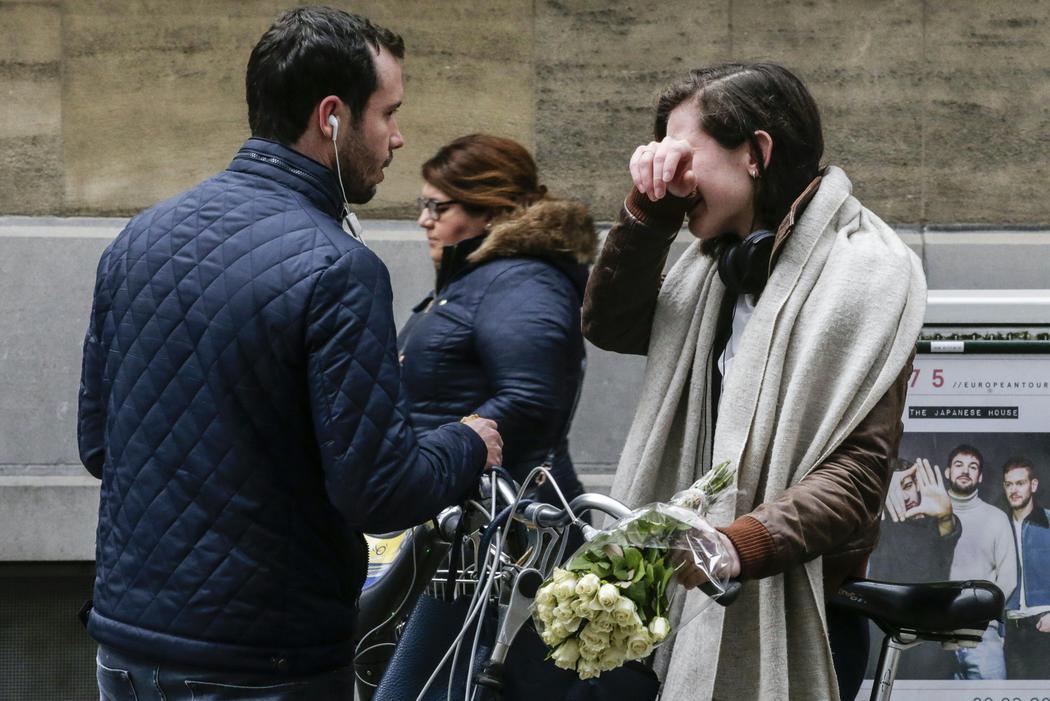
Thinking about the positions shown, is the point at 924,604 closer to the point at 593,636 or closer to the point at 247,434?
the point at 593,636

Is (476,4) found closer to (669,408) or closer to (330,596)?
(669,408)

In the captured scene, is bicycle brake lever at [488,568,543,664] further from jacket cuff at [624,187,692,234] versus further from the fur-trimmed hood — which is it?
the fur-trimmed hood

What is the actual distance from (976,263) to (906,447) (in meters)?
1.69

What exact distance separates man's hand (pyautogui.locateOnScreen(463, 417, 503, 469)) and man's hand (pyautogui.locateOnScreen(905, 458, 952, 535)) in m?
2.06

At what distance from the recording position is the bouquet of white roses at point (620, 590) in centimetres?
209

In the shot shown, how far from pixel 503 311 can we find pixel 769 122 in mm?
1395

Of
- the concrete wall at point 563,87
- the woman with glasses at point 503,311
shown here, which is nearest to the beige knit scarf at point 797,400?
the woman with glasses at point 503,311

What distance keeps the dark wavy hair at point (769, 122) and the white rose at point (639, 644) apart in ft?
3.08

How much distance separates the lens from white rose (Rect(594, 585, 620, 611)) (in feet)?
6.79

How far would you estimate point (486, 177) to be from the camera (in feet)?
13.8

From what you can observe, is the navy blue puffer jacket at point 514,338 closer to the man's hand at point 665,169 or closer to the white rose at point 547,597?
the man's hand at point 665,169

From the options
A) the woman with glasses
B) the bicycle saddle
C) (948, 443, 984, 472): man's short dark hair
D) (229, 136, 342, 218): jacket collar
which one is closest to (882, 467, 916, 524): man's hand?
(948, 443, 984, 472): man's short dark hair

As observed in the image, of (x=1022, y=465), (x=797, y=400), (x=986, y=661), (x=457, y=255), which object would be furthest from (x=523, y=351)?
(x=986, y=661)

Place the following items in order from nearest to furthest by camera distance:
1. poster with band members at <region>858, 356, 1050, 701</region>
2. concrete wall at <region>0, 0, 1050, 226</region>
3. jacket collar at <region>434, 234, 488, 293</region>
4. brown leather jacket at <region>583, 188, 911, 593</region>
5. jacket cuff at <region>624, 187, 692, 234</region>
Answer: brown leather jacket at <region>583, 188, 911, 593</region>
jacket cuff at <region>624, 187, 692, 234</region>
jacket collar at <region>434, 234, 488, 293</region>
poster with band members at <region>858, 356, 1050, 701</region>
concrete wall at <region>0, 0, 1050, 226</region>
